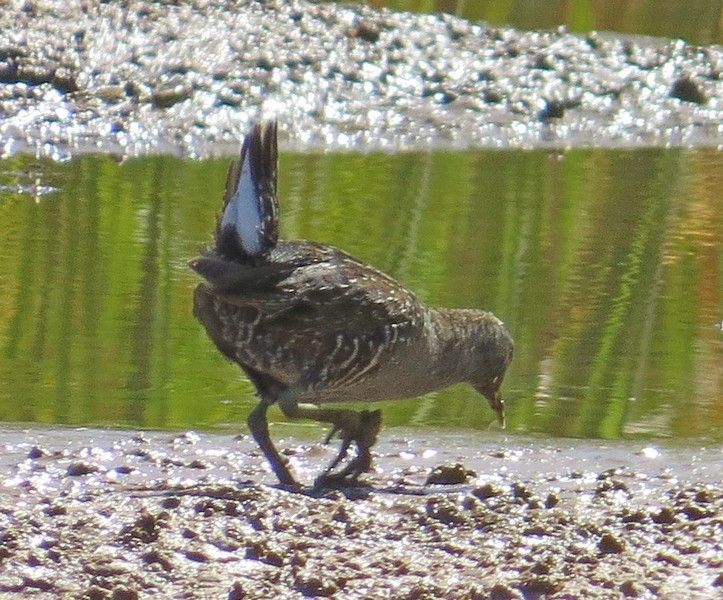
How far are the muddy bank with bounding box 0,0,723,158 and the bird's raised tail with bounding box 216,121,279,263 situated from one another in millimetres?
6667

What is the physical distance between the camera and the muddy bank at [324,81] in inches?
538

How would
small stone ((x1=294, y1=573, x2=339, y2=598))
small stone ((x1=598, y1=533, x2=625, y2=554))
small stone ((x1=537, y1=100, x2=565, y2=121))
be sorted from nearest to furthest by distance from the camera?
small stone ((x1=294, y1=573, x2=339, y2=598))
small stone ((x1=598, y1=533, x2=625, y2=554))
small stone ((x1=537, y1=100, x2=565, y2=121))

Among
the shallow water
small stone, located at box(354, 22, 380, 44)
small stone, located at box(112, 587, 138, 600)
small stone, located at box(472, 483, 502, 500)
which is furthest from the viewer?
small stone, located at box(354, 22, 380, 44)

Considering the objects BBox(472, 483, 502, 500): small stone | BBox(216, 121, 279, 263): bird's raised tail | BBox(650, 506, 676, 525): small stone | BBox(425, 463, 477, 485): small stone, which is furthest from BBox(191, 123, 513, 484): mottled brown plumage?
BBox(650, 506, 676, 525): small stone

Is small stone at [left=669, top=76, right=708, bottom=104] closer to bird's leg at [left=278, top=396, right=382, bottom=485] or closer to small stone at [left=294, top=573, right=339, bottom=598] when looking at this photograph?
bird's leg at [left=278, top=396, right=382, bottom=485]

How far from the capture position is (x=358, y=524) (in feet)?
19.5

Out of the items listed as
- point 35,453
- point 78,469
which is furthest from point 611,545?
point 35,453

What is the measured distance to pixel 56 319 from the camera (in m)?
8.93

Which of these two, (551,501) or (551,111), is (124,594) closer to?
(551,501)

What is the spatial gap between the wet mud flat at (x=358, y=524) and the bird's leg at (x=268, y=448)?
130 millimetres

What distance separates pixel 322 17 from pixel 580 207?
157 inches

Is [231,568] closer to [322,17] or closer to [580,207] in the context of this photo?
[580,207]

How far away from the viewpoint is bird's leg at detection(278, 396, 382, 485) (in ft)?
22.4

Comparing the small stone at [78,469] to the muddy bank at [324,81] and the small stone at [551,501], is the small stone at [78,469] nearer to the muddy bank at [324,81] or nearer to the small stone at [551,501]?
the small stone at [551,501]
